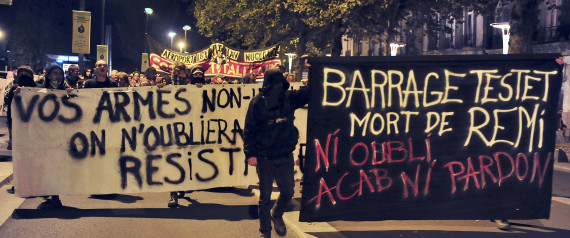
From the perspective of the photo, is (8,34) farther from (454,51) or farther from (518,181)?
(518,181)

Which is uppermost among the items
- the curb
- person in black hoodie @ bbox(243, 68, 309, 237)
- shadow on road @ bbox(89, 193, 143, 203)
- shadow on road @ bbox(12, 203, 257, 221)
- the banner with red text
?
the banner with red text

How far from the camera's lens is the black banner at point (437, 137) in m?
6.33

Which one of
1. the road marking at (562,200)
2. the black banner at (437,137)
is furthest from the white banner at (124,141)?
the road marking at (562,200)

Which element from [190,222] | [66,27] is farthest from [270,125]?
[66,27]

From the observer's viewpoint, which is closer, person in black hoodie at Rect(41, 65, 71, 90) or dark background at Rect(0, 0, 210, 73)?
person in black hoodie at Rect(41, 65, 71, 90)

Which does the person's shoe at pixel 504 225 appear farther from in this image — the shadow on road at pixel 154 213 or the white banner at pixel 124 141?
the white banner at pixel 124 141

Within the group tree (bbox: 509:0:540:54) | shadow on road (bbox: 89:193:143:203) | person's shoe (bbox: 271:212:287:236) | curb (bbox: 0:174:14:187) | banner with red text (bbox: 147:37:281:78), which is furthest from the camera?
tree (bbox: 509:0:540:54)

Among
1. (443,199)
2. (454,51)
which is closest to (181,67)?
(443,199)

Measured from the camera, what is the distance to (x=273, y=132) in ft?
20.6

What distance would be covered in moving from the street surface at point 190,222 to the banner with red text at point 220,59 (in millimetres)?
7187

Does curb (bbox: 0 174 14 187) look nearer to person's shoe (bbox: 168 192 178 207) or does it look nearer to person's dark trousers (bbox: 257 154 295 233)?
person's shoe (bbox: 168 192 178 207)

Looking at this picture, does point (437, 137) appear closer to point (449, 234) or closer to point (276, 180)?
point (449, 234)

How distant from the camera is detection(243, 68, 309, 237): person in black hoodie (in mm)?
6297

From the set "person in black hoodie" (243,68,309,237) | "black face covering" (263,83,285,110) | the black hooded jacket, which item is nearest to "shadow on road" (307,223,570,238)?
"person in black hoodie" (243,68,309,237)
